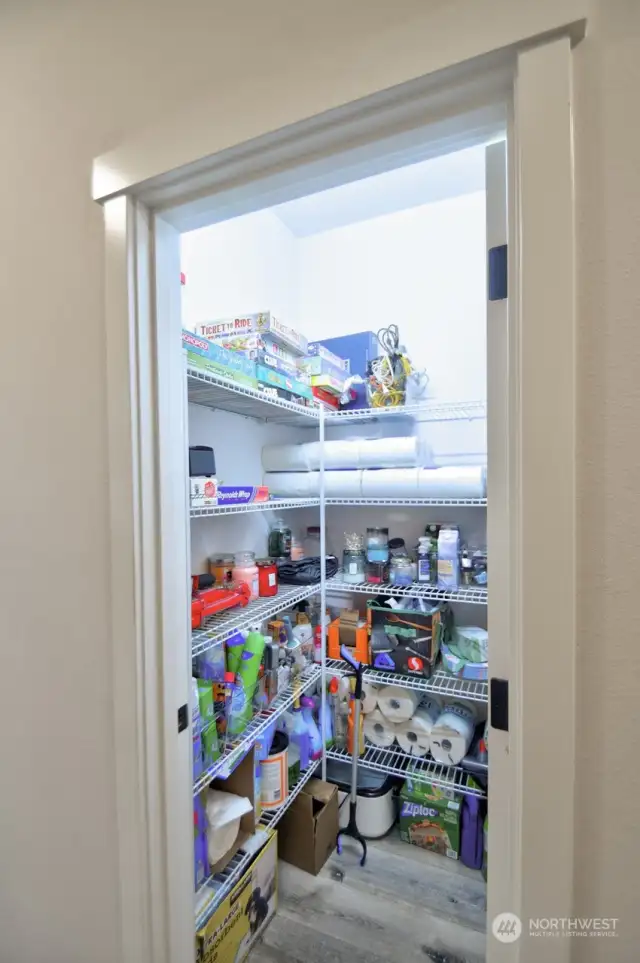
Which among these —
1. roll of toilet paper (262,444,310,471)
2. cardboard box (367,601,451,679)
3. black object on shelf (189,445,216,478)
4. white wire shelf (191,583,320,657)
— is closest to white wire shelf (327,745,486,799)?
cardboard box (367,601,451,679)

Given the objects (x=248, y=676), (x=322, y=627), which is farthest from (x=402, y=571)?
(x=248, y=676)

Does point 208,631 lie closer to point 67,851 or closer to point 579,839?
point 67,851

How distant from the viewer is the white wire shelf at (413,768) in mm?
Answer: 1624

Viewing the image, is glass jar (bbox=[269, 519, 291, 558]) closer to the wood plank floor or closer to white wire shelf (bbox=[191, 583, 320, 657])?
white wire shelf (bbox=[191, 583, 320, 657])

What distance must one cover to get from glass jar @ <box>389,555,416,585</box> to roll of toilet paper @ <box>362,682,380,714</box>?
0.47 metres

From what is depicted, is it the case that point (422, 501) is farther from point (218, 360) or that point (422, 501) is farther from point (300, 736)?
point (300, 736)

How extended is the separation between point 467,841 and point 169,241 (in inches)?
87.8

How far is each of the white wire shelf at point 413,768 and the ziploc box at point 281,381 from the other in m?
1.60

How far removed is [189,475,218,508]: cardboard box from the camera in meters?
1.12

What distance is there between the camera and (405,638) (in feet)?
5.68

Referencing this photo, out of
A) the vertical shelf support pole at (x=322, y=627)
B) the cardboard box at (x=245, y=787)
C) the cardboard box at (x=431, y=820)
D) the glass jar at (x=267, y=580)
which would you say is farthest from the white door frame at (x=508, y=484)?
the cardboard box at (x=431, y=820)

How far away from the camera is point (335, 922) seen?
139 cm

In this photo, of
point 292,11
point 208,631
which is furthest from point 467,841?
point 292,11

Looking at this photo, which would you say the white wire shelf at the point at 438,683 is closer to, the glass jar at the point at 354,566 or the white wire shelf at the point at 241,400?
the glass jar at the point at 354,566
